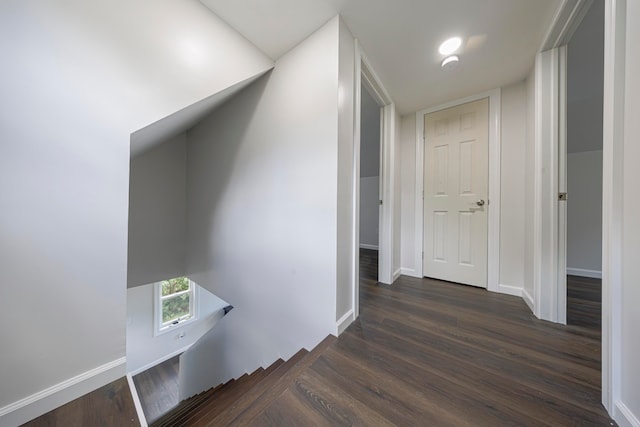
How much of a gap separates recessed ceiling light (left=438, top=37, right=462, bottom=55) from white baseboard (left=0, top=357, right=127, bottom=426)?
3071 mm

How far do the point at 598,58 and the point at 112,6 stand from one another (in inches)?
138

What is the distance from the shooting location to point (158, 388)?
12.8 ft

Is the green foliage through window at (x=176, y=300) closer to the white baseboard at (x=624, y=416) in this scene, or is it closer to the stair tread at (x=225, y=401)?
the stair tread at (x=225, y=401)

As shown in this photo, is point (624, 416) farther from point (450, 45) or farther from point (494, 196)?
point (450, 45)

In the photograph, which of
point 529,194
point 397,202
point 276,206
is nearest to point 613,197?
point 529,194

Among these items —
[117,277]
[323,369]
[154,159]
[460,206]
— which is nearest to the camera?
[323,369]

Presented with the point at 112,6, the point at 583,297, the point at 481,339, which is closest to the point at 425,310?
the point at 481,339

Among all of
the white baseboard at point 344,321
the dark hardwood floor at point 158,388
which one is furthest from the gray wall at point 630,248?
the dark hardwood floor at point 158,388

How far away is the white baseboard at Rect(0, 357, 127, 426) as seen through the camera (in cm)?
94

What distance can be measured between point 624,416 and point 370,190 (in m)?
4.23

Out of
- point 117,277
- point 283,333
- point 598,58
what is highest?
point 598,58

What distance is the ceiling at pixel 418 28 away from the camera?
1310 millimetres

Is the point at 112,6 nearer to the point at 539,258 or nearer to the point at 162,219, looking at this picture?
the point at 162,219

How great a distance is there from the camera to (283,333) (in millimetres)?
1792
